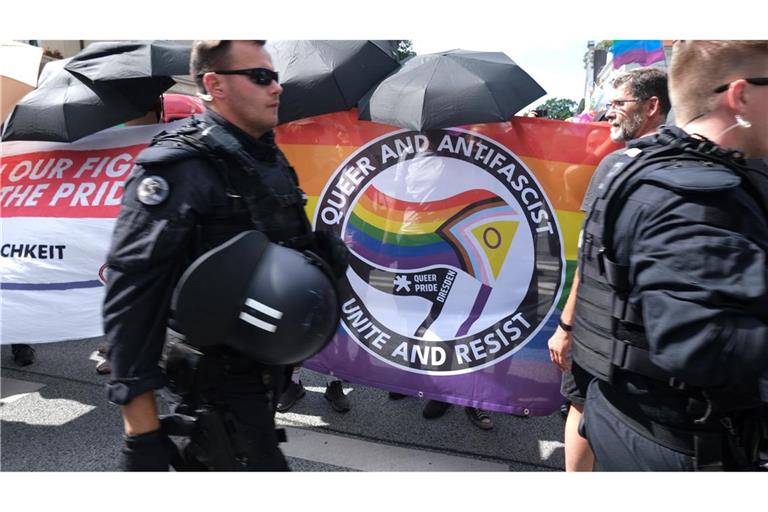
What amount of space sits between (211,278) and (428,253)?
1996 mm

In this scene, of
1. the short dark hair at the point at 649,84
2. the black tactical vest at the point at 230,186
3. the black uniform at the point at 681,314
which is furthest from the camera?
the short dark hair at the point at 649,84

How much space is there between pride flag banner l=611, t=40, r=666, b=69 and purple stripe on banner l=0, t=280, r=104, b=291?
3.88 meters

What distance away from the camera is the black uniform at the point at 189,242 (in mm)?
1317

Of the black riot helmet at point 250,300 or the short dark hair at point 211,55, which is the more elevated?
the short dark hair at point 211,55

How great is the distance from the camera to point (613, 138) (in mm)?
2596

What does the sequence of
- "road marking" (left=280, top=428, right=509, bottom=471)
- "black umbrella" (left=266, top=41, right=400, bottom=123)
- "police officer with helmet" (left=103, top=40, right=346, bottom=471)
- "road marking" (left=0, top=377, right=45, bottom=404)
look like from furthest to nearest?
"road marking" (left=0, top=377, right=45, bottom=404), "black umbrella" (left=266, top=41, right=400, bottom=123), "road marking" (left=280, top=428, right=509, bottom=471), "police officer with helmet" (left=103, top=40, right=346, bottom=471)

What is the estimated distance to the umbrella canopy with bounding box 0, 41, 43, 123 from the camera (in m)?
3.18

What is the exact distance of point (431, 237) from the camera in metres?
3.14

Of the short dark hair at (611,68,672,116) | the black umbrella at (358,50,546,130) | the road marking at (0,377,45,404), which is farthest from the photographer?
the road marking at (0,377,45,404)

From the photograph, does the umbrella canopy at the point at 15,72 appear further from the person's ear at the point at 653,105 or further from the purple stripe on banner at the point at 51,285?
the person's ear at the point at 653,105

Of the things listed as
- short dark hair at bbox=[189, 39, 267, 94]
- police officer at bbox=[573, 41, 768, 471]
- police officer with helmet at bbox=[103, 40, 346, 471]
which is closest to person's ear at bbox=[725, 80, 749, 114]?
police officer at bbox=[573, 41, 768, 471]

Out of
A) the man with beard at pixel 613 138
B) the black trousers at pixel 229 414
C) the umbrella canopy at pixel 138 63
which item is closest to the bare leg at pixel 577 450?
the man with beard at pixel 613 138

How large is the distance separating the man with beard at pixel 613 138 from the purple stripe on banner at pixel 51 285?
3.04 meters

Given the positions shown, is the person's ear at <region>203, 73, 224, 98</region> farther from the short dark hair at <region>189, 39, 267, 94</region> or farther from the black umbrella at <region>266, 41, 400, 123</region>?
the black umbrella at <region>266, 41, 400, 123</region>
